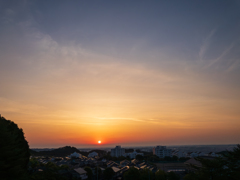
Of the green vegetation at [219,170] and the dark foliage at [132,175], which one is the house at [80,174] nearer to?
the dark foliage at [132,175]

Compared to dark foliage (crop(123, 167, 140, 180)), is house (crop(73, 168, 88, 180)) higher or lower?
lower

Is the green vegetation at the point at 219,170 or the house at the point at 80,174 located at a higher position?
the green vegetation at the point at 219,170

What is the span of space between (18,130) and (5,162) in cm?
809


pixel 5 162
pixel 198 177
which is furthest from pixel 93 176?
pixel 5 162

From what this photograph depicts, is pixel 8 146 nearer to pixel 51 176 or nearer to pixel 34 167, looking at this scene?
pixel 51 176

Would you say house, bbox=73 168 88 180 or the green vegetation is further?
house, bbox=73 168 88 180

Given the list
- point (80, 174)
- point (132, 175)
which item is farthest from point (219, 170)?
point (80, 174)

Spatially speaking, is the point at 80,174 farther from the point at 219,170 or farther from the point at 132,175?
the point at 219,170

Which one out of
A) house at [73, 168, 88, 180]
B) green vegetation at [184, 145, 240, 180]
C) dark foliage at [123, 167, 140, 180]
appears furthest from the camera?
house at [73, 168, 88, 180]

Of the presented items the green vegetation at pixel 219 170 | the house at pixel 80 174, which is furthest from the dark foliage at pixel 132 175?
the green vegetation at pixel 219 170

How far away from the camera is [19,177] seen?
13.0 metres

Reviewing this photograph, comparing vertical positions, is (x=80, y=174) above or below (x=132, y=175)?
below

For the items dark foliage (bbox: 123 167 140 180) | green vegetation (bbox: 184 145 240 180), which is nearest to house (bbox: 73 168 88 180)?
dark foliage (bbox: 123 167 140 180)

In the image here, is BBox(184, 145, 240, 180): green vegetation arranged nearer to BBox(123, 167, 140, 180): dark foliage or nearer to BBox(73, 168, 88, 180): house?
BBox(123, 167, 140, 180): dark foliage
